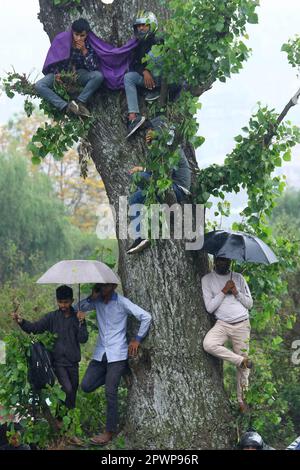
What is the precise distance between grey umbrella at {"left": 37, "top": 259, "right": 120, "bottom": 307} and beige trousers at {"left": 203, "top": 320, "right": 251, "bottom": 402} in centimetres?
108

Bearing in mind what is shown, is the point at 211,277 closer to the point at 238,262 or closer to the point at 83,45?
the point at 238,262

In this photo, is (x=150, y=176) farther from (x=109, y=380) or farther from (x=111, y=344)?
(x=109, y=380)

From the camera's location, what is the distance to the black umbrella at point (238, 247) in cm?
898

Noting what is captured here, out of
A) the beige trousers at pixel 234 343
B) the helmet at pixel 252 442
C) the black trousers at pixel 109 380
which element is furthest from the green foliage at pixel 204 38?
the helmet at pixel 252 442

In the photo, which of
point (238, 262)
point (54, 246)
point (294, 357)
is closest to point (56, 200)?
point (54, 246)

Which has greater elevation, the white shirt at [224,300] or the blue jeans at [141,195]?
the blue jeans at [141,195]

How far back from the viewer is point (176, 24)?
861 centimetres

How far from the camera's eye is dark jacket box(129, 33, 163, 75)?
9180mm

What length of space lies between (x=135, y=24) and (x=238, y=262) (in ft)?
8.67

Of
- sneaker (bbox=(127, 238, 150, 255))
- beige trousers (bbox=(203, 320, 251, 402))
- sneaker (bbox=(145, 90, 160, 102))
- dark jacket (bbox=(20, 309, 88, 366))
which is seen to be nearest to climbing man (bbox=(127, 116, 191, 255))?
sneaker (bbox=(127, 238, 150, 255))

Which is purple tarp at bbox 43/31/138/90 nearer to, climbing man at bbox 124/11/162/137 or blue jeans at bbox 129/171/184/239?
climbing man at bbox 124/11/162/137

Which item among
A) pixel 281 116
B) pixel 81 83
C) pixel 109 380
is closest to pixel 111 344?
pixel 109 380

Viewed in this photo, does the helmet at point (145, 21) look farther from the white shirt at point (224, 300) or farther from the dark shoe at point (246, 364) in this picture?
the dark shoe at point (246, 364)

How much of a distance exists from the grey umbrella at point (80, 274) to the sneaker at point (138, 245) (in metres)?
0.30
